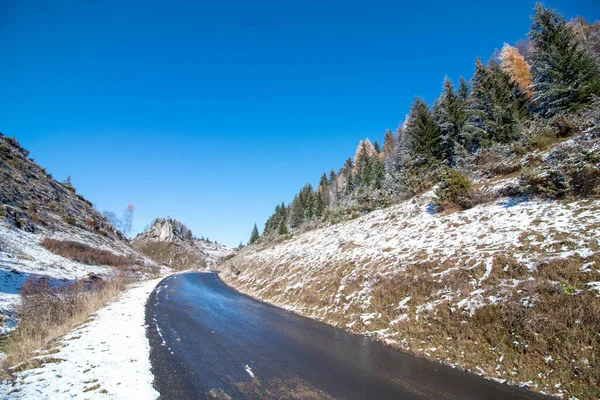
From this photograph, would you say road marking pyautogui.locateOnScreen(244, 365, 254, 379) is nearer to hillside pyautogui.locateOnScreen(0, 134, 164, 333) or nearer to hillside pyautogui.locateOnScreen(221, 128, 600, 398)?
hillside pyautogui.locateOnScreen(221, 128, 600, 398)

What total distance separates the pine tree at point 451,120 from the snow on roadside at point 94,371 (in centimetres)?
3253

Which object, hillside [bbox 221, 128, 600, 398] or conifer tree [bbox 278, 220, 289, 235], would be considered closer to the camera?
hillside [bbox 221, 128, 600, 398]

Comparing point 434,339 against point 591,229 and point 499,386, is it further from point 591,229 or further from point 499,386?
point 591,229

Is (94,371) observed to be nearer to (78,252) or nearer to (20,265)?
(20,265)

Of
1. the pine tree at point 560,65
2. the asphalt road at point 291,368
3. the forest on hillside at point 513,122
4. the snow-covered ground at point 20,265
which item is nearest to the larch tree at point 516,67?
the forest on hillside at point 513,122

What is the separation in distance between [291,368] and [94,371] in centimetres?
491

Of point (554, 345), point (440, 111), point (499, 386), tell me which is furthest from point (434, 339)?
point (440, 111)

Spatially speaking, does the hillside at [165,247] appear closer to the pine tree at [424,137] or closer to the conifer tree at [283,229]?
the conifer tree at [283,229]

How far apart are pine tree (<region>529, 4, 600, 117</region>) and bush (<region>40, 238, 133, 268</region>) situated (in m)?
47.4

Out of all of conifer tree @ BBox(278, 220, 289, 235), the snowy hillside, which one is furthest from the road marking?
conifer tree @ BBox(278, 220, 289, 235)

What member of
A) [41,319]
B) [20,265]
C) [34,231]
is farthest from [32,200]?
[41,319]

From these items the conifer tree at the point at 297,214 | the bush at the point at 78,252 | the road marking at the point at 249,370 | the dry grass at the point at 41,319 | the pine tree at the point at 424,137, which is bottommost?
the dry grass at the point at 41,319

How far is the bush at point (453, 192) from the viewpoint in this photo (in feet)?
53.4

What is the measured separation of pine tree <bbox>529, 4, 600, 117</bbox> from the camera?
19.8 m
